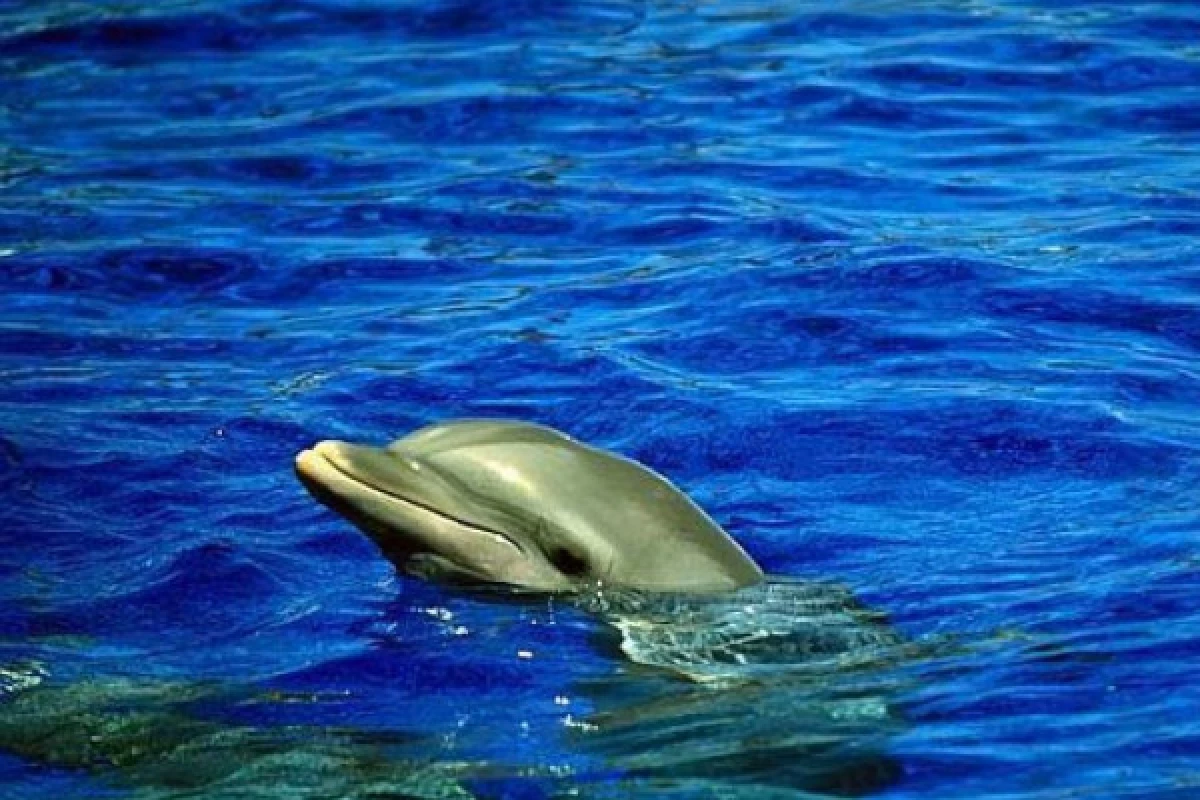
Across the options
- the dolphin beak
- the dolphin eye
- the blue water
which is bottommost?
the blue water

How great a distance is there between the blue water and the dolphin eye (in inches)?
3.7

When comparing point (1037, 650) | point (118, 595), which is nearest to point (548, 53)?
point (118, 595)

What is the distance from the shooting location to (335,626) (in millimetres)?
7066

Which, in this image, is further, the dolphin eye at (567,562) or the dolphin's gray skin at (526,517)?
the dolphin eye at (567,562)

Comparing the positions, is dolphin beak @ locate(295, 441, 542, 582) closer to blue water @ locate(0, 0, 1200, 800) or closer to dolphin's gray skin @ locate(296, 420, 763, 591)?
dolphin's gray skin @ locate(296, 420, 763, 591)

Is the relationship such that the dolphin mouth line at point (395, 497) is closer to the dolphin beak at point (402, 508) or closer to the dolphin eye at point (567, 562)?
the dolphin beak at point (402, 508)

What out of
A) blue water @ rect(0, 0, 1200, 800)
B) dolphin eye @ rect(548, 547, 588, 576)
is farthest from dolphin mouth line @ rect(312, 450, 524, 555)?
blue water @ rect(0, 0, 1200, 800)

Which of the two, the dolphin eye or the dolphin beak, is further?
the dolphin eye

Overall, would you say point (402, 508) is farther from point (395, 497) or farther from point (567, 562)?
point (567, 562)

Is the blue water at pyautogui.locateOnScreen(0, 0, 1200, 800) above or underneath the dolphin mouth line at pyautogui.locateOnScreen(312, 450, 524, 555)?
underneath

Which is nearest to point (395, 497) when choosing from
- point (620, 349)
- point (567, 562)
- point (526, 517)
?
point (526, 517)

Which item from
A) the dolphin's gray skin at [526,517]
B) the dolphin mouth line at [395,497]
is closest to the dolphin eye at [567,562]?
the dolphin's gray skin at [526,517]

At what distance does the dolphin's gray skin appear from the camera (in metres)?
6.38

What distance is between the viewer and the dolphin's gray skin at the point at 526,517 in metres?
6.38
